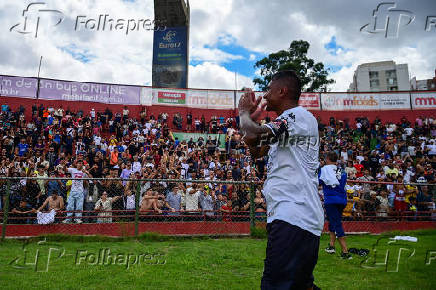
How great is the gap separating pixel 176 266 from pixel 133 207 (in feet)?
10.7

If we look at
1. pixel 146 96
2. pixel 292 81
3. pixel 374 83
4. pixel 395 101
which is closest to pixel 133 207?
pixel 292 81

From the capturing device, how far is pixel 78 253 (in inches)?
242

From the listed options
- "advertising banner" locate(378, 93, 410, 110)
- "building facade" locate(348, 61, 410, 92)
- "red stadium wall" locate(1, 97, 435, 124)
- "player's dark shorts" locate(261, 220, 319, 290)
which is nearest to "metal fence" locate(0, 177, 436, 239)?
"player's dark shorts" locate(261, 220, 319, 290)

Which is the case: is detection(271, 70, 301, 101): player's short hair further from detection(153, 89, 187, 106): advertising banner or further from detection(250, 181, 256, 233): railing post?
detection(153, 89, 187, 106): advertising banner

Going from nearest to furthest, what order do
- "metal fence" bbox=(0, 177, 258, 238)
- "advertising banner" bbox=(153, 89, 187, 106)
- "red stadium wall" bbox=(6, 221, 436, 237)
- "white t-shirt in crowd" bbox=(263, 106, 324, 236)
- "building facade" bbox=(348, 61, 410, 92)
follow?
"white t-shirt in crowd" bbox=(263, 106, 324, 236)
"red stadium wall" bbox=(6, 221, 436, 237)
"metal fence" bbox=(0, 177, 258, 238)
"advertising banner" bbox=(153, 89, 187, 106)
"building facade" bbox=(348, 61, 410, 92)

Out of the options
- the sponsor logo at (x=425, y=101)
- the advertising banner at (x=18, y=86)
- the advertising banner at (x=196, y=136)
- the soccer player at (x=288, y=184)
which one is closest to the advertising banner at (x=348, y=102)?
the sponsor logo at (x=425, y=101)

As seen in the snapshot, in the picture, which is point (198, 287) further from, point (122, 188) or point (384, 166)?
point (384, 166)

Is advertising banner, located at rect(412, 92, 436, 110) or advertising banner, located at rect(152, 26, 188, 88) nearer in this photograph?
advertising banner, located at rect(412, 92, 436, 110)

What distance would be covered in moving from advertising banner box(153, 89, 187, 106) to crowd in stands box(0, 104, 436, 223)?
116cm

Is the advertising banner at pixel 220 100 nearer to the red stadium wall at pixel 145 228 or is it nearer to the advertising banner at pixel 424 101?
the advertising banner at pixel 424 101

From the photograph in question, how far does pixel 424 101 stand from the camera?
25594 millimetres

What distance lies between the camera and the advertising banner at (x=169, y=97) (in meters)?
24.1

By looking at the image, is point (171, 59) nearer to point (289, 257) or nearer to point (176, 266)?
point (176, 266)

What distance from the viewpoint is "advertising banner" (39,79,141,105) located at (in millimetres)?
22062
